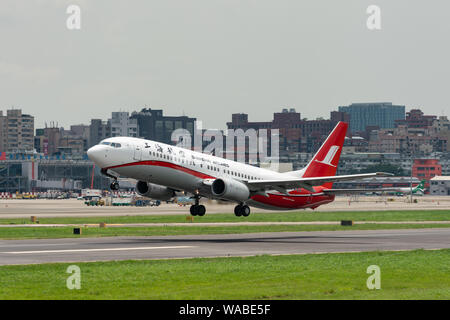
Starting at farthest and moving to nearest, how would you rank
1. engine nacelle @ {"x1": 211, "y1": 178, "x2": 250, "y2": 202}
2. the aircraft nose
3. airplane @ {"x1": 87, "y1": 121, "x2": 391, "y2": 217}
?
engine nacelle @ {"x1": 211, "y1": 178, "x2": 250, "y2": 202}
airplane @ {"x1": 87, "y1": 121, "x2": 391, "y2": 217}
the aircraft nose

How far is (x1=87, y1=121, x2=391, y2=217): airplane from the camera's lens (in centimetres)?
5841

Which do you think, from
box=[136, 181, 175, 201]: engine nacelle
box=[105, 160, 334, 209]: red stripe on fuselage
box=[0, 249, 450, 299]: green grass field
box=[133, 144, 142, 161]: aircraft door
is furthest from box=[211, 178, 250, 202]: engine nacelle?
box=[0, 249, 450, 299]: green grass field

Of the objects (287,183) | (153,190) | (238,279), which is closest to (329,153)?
(287,183)

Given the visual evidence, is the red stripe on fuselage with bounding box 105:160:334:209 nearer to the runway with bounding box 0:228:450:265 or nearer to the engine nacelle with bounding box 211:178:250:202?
the engine nacelle with bounding box 211:178:250:202

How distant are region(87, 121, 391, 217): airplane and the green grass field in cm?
1579

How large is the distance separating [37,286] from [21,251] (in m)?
18.9

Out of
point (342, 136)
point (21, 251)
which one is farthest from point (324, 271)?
point (342, 136)

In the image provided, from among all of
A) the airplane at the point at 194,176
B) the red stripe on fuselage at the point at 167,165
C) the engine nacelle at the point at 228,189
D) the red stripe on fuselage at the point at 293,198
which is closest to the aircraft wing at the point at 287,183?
the airplane at the point at 194,176

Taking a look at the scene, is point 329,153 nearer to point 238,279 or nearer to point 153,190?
point 153,190

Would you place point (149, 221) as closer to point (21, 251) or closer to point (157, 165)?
point (157, 165)

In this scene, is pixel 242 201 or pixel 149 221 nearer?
pixel 242 201

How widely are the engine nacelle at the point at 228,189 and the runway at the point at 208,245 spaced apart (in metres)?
3.71
